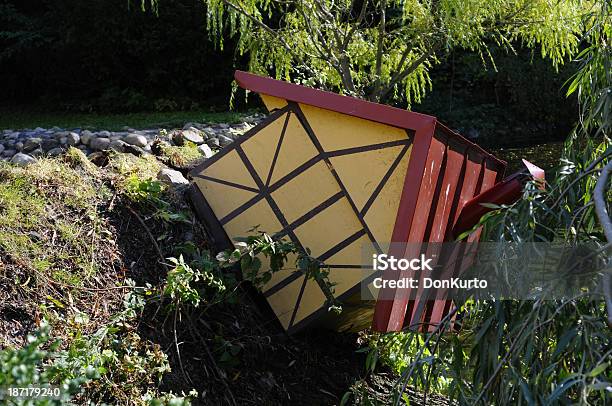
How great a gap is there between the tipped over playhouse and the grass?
516 centimetres

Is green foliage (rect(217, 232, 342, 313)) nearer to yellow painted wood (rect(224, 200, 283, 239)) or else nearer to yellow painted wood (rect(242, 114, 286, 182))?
yellow painted wood (rect(224, 200, 283, 239))

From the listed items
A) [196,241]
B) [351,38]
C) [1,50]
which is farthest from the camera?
[1,50]

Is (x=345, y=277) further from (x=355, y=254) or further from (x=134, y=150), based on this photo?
(x=134, y=150)

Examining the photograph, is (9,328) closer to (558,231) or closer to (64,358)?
(64,358)

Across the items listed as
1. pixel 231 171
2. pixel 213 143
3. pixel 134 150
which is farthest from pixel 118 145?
pixel 231 171

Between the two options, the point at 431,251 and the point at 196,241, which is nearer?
the point at 431,251

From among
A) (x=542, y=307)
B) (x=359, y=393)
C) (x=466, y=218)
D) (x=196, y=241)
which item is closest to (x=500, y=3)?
(x=466, y=218)

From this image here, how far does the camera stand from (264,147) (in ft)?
17.2

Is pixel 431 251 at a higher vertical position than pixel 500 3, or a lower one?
lower

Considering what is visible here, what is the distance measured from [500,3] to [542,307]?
185 inches

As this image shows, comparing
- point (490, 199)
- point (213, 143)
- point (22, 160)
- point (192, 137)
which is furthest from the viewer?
point (213, 143)

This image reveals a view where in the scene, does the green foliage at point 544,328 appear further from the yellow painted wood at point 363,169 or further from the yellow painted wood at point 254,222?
the yellow painted wood at point 254,222

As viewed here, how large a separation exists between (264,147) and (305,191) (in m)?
0.40

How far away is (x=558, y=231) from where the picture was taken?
353 cm
